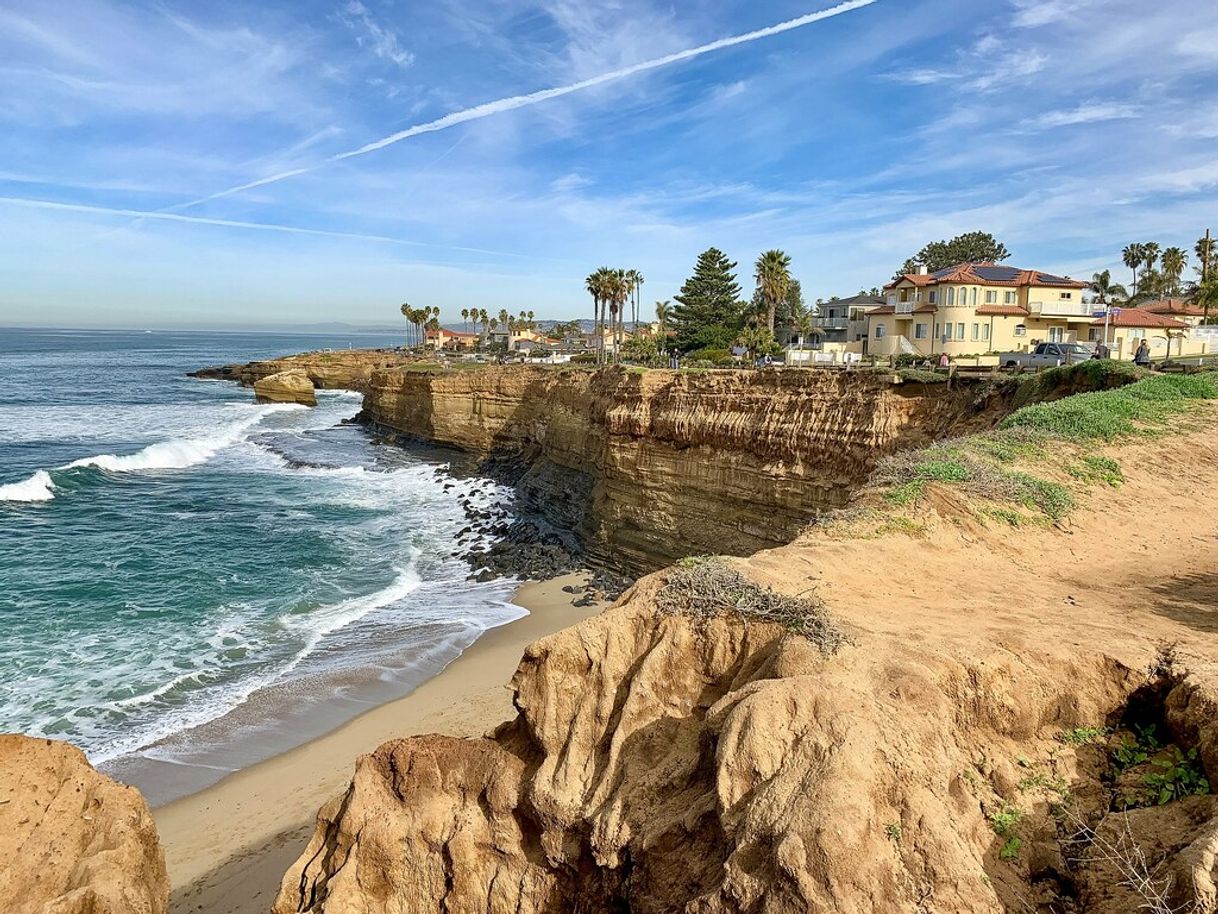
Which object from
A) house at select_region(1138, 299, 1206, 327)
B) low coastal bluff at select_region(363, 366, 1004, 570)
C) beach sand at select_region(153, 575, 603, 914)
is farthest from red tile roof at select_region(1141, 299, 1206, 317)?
beach sand at select_region(153, 575, 603, 914)

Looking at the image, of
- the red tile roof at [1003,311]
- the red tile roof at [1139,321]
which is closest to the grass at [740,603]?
the red tile roof at [1003,311]

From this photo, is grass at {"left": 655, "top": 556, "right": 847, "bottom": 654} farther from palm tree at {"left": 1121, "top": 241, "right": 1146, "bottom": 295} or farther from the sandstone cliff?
palm tree at {"left": 1121, "top": 241, "right": 1146, "bottom": 295}

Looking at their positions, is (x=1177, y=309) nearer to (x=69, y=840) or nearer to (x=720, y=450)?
(x=720, y=450)

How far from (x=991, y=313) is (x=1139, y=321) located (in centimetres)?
973

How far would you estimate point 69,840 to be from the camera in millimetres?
7547

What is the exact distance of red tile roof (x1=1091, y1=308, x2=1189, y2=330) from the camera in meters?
42.2

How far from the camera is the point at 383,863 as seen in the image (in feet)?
23.5

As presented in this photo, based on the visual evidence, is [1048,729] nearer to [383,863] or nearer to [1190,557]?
[383,863]

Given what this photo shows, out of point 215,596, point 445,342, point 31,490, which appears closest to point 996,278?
point 215,596

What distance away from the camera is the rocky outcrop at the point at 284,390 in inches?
3216

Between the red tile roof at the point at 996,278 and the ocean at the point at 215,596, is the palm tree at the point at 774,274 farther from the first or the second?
the ocean at the point at 215,596

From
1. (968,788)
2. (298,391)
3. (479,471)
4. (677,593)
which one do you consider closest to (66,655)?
(677,593)

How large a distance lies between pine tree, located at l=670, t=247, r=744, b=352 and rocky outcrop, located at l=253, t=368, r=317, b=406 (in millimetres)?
40990

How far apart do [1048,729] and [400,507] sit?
1328 inches
